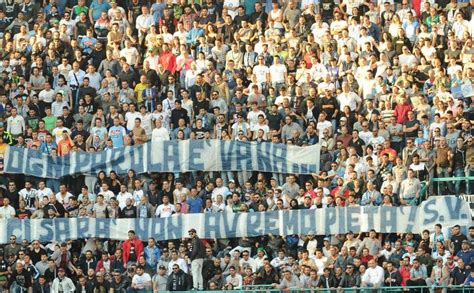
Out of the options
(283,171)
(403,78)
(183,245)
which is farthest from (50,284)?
(403,78)

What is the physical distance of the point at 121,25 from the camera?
51.0m

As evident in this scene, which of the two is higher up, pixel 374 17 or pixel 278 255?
pixel 374 17

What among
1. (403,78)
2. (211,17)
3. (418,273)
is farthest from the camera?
(211,17)

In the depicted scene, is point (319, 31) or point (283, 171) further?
point (319, 31)

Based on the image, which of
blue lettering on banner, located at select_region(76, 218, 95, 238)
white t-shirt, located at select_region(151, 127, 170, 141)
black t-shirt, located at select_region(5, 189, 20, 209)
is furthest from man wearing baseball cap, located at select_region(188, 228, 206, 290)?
black t-shirt, located at select_region(5, 189, 20, 209)

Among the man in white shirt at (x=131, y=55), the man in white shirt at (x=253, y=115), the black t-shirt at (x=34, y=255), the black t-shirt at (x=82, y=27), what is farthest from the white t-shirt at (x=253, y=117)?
the black t-shirt at (x=82, y=27)

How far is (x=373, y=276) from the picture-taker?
41.0 meters

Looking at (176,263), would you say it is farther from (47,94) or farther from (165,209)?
(47,94)

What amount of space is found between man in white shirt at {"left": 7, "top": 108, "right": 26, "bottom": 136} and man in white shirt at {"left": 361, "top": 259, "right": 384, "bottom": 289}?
399 inches

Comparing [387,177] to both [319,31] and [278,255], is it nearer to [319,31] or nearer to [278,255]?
[278,255]

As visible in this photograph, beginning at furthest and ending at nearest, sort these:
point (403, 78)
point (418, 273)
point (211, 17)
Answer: point (211, 17) → point (403, 78) → point (418, 273)

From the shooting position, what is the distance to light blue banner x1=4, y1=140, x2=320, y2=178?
149ft

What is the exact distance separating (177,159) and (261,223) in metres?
3.01

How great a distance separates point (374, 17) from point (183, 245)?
865cm
